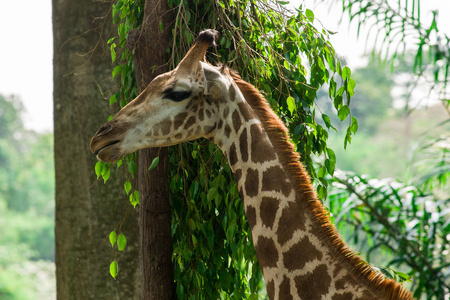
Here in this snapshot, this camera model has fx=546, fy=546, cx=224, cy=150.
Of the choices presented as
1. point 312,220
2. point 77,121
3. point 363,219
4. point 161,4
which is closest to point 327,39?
point 161,4

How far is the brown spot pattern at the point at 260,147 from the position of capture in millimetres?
1984

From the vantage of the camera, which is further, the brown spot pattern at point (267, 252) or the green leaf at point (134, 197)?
the green leaf at point (134, 197)

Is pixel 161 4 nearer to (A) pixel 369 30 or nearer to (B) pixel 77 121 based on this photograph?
(B) pixel 77 121

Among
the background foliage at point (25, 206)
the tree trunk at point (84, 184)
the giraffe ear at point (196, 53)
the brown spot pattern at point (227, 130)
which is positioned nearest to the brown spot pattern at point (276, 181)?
the brown spot pattern at point (227, 130)

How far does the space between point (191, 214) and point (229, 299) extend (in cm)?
43

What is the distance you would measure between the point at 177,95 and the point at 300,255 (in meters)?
0.72

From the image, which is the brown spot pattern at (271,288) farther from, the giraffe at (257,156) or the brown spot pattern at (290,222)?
the brown spot pattern at (290,222)

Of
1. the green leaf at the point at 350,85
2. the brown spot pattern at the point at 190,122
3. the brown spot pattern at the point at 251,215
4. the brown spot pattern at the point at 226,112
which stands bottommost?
the brown spot pattern at the point at 251,215

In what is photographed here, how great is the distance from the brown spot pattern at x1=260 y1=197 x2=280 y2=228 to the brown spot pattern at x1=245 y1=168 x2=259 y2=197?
0.05 metres

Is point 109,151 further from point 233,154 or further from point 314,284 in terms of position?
point 314,284

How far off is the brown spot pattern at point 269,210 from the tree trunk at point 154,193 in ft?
1.99

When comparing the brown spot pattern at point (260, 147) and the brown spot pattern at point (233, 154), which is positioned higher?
the brown spot pattern at point (260, 147)

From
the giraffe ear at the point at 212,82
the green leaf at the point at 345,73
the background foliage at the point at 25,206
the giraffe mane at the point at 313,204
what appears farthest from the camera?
the background foliage at the point at 25,206

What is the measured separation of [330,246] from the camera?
1.85 metres
